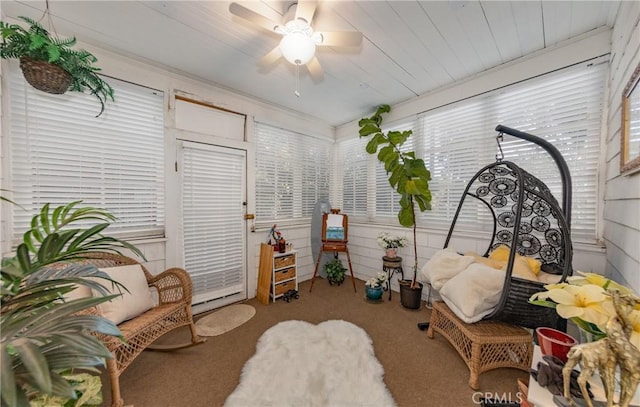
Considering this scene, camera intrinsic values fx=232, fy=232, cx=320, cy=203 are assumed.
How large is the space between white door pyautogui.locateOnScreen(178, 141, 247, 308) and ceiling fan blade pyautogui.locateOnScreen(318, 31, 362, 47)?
181cm

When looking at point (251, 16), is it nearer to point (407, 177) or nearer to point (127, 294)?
point (407, 177)

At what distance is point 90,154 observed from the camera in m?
2.07

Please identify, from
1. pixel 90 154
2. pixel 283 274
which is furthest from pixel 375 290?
pixel 90 154

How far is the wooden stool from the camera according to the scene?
1560mm

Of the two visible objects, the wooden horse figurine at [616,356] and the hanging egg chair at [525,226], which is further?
the hanging egg chair at [525,226]

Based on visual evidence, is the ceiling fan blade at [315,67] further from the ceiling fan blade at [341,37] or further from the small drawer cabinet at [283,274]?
the small drawer cabinet at [283,274]

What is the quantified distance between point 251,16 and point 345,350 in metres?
2.50

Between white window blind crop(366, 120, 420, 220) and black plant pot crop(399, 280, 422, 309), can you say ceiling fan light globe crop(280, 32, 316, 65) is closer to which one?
white window blind crop(366, 120, 420, 220)

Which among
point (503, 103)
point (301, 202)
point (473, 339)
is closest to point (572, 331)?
point (473, 339)

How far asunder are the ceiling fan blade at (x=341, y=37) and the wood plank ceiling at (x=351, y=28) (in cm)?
22

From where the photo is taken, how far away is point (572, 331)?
1.90 metres

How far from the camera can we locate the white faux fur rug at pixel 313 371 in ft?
4.78

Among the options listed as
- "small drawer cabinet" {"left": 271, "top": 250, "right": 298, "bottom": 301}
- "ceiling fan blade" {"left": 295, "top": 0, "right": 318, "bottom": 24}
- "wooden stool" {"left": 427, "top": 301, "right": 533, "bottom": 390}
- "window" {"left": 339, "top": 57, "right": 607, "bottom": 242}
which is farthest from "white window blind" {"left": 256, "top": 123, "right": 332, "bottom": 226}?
"wooden stool" {"left": 427, "top": 301, "right": 533, "bottom": 390}

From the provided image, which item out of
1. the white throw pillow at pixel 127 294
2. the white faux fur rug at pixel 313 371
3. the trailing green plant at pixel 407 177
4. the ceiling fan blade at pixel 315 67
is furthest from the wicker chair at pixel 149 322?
the trailing green plant at pixel 407 177
